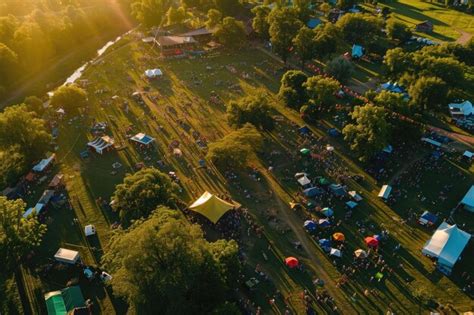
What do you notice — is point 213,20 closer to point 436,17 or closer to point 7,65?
point 7,65

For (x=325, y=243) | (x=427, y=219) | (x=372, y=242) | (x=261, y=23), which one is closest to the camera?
(x=372, y=242)

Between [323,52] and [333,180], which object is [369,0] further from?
[333,180]

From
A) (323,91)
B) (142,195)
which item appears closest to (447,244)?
(323,91)

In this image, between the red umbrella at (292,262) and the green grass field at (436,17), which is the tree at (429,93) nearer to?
the red umbrella at (292,262)

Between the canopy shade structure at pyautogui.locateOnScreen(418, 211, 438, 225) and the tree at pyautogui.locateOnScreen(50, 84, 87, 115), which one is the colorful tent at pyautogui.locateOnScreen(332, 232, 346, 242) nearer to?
the canopy shade structure at pyautogui.locateOnScreen(418, 211, 438, 225)

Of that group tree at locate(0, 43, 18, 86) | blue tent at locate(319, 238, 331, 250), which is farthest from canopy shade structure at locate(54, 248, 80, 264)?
tree at locate(0, 43, 18, 86)

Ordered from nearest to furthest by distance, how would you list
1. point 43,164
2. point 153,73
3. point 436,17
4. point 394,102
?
point 43,164 → point 394,102 → point 153,73 → point 436,17

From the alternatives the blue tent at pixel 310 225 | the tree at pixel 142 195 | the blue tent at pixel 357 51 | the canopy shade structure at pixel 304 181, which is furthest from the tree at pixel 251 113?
the blue tent at pixel 357 51

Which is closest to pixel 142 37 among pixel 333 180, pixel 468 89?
pixel 333 180
